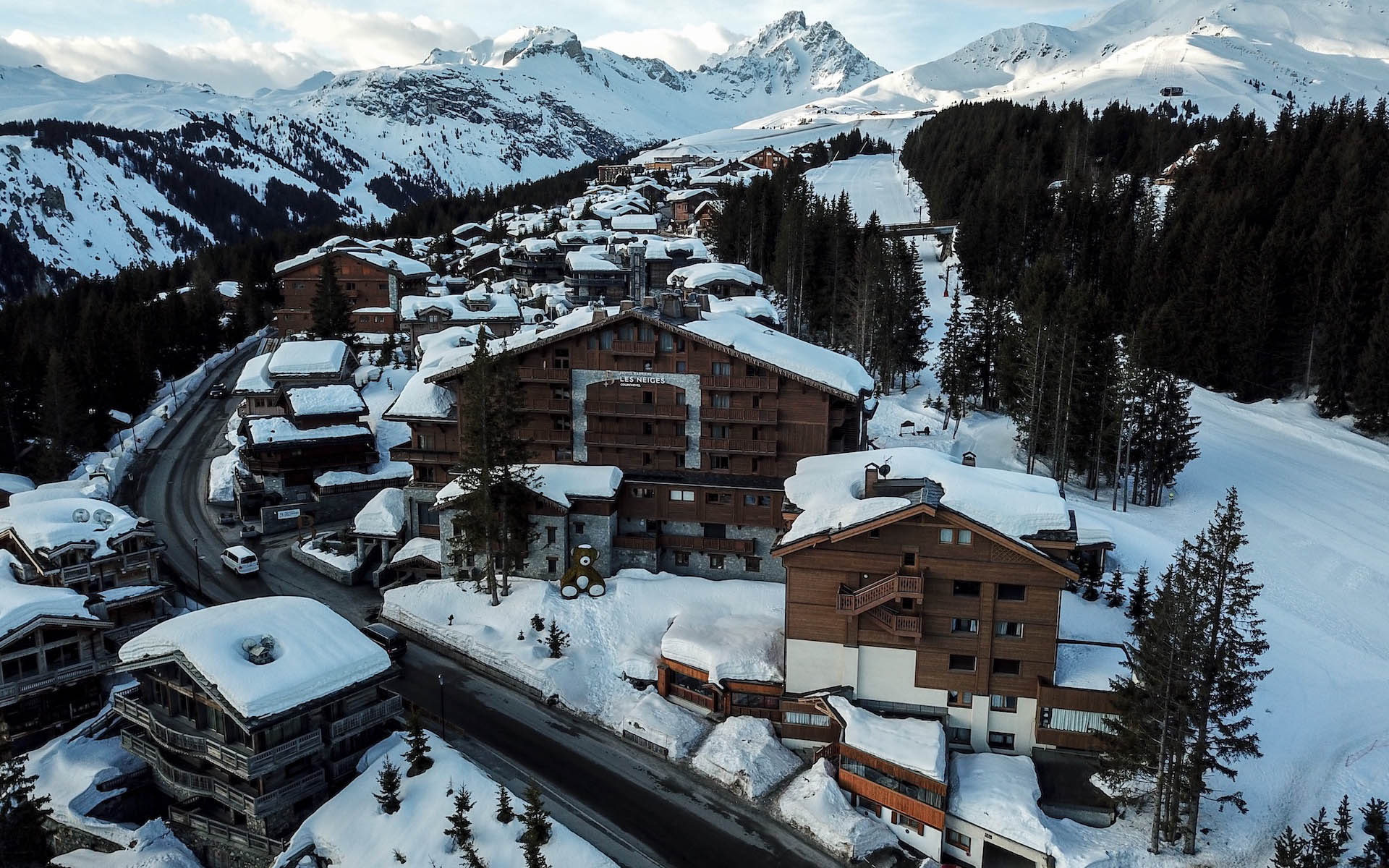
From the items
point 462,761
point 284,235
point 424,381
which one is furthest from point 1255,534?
point 284,235

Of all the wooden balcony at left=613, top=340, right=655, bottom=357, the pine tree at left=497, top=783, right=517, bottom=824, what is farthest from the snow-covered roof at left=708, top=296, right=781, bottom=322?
the pine tree at left=497, top=783, right=517, bottom=824

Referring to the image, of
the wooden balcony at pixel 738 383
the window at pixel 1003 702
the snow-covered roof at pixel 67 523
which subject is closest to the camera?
the window at pixel 1003 702

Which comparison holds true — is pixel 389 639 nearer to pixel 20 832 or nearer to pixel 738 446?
pixel 20 832

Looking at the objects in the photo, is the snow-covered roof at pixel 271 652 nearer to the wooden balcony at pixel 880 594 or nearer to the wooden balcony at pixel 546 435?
the wooden balcony at pixel 546 435

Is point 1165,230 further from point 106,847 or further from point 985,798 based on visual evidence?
point 106,847

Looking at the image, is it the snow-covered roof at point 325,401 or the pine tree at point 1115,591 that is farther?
the snow-covered roof at point 325,401

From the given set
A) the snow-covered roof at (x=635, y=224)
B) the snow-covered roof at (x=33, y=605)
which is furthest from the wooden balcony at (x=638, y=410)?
the snow-covered roof at (x=635, y=224)

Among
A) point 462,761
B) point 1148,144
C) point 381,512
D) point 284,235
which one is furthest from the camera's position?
point 284,235
